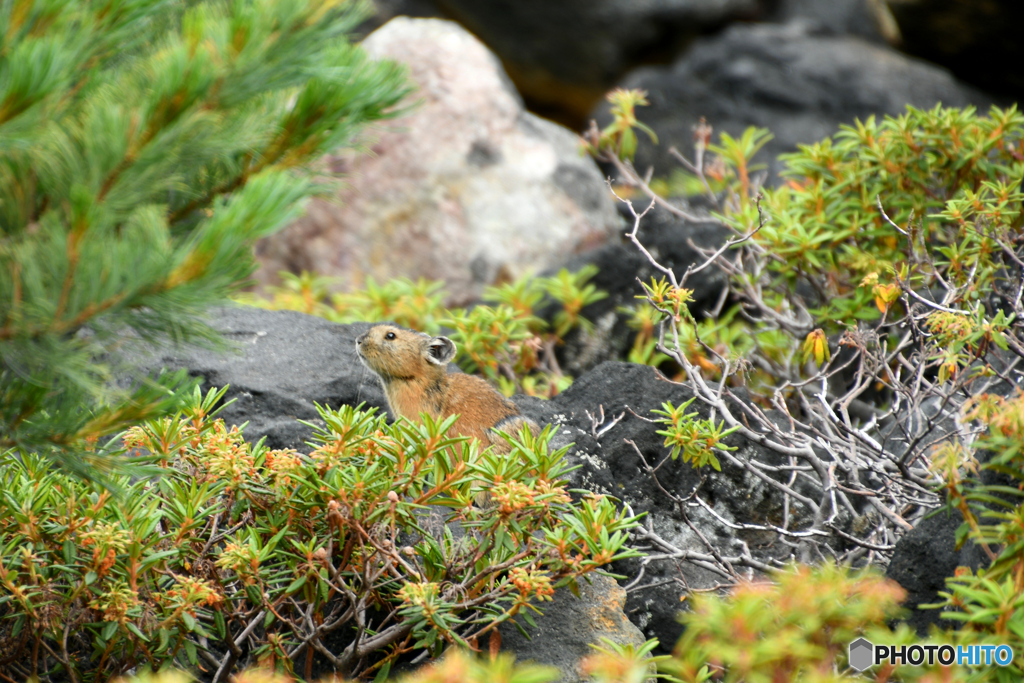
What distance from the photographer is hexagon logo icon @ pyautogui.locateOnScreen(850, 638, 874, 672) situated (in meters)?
2.69

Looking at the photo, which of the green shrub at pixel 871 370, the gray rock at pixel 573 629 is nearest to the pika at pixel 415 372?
the green shrub at pixel 871 370

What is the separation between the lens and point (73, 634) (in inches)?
128

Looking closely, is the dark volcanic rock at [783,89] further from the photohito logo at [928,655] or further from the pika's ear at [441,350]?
the photohito logo at [928,655]

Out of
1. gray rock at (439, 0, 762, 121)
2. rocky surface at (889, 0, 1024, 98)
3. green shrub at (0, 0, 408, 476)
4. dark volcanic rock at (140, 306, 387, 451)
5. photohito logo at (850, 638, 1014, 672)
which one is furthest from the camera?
gray rock at (439, 0, 762, 121)

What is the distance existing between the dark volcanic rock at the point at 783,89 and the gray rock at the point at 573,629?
7.96 metres

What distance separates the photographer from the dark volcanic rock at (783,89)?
36.3ft

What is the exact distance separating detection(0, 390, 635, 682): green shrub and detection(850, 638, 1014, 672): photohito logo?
859 mm

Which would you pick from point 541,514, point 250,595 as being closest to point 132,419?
point 250,595

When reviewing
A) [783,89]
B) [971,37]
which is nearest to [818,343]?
[971,37]

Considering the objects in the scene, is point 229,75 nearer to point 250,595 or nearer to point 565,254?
point 250,595

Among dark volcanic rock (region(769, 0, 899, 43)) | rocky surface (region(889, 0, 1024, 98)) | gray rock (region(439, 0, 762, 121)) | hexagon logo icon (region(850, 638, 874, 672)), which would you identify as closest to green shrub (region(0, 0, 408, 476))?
hexagon logo icon (region(850, 638, 874, 672))

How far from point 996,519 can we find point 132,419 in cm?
282

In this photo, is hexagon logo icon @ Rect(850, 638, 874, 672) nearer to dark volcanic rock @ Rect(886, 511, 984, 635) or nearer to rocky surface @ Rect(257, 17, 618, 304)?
dark volcanic rock @ Rect(886, 511, 984, 635)

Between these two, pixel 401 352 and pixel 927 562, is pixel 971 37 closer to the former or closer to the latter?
pixel 401 352
